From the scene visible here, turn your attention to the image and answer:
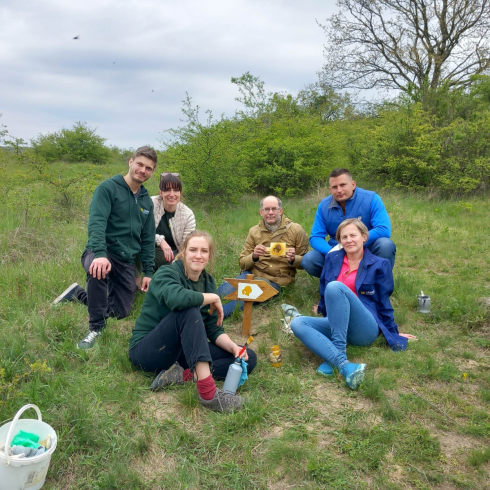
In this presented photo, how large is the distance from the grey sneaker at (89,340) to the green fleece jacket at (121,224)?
2.25 ft

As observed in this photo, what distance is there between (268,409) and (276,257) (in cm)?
239

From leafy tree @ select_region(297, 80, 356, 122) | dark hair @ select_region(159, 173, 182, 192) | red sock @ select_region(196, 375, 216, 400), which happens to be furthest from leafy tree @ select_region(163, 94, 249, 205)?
leafy tree @ select_region(297, 80, 356, 122)

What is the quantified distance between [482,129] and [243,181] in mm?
6331

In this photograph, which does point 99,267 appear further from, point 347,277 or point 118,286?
point 347,277

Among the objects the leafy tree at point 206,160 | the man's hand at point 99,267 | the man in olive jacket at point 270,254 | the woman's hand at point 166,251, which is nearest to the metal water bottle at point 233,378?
the man's hand at point 99,267

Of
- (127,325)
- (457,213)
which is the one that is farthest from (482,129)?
(127,325)

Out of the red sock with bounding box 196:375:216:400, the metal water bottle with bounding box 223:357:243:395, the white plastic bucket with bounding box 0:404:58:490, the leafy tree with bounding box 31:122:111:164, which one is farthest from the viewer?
the leafy tree with bounding box 31:122:111:164

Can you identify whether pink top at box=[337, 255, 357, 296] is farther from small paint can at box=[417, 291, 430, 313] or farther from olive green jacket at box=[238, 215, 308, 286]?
small paint can at box=[417, 291, 430, 313]

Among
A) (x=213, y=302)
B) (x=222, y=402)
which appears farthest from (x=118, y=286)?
(x=222, y=402)

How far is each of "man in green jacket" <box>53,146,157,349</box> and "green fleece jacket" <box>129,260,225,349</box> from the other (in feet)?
2.38

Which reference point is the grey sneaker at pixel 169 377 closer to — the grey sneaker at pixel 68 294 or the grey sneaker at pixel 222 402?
the grey sneaker at pixel 222 402

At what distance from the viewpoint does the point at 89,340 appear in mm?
3789

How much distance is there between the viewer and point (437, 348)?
13.3ft

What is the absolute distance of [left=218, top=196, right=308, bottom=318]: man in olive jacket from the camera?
5129mm
